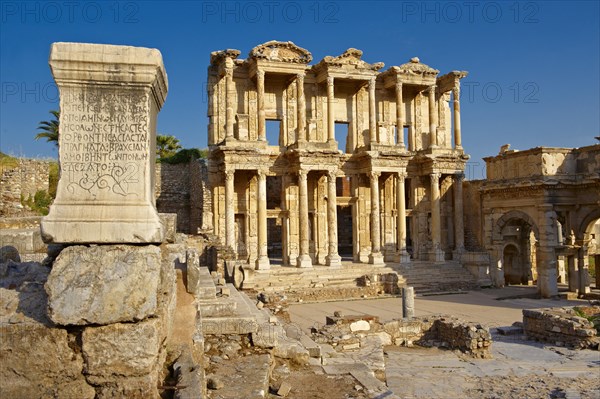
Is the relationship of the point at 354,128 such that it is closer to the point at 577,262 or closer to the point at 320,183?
the point at 320,183

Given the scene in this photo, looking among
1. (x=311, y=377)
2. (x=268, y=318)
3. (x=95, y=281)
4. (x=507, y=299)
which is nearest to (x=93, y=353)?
(x=95, y=281)

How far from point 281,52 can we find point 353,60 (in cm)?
379

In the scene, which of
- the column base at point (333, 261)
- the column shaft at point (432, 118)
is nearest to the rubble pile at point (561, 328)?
the column base at point (333, 261)

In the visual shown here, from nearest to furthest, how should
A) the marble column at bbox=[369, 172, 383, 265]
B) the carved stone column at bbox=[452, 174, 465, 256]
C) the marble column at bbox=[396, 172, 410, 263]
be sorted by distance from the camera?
1. the marble column at bbox=[369, 172, 383, 265]
2. the marble column at bbox=[396, 172, 410, 263]
3. the carved stone column at bbox=[452, 174, 465, 256]

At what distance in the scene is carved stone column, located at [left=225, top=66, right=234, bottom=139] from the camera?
2372cm

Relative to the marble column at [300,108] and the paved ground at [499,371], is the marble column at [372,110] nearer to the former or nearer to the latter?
the marble column at [300,108]

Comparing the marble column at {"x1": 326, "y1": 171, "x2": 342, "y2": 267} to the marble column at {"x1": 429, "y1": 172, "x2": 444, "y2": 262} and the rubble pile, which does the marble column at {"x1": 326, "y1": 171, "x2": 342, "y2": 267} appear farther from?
the rubble pile

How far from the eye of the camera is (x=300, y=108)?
25062 mm

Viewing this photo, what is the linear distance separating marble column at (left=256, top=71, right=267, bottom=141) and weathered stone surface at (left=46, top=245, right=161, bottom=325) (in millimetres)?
20421

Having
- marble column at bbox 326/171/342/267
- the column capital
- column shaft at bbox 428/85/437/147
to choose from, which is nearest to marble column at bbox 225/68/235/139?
marble column at bbox 326/171/342/267

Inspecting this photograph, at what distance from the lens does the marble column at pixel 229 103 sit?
23.7 meters

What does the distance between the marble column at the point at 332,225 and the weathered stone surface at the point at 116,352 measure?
2110 cm

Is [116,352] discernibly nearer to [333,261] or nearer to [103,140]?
[103,140]

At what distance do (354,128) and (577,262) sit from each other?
12138 mm
